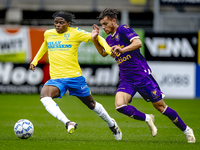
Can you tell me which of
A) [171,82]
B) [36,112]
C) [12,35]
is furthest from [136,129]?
[12,35]

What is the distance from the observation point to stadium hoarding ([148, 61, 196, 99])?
579 inches

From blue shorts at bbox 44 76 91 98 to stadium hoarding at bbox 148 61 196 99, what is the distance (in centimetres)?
855

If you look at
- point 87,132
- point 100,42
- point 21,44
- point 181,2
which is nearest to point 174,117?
point 100,42

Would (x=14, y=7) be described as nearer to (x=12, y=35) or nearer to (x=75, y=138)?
(x=12, y=35)

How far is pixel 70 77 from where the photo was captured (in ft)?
21.1

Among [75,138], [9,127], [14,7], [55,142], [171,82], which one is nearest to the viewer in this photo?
[55,142]

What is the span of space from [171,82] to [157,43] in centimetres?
159

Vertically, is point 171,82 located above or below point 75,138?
below

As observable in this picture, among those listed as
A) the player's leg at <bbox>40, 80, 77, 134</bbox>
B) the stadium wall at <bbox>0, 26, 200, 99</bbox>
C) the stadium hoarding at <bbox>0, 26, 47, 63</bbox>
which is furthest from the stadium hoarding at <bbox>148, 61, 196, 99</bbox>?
the player's leg at <bbox>40, 80, 77, 134</bbox>

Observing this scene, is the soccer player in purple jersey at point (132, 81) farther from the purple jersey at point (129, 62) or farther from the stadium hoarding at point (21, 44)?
the stadium hoarding at point (21, 44)

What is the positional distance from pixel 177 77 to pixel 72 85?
29.4 feet

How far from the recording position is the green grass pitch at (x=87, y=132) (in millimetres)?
5879

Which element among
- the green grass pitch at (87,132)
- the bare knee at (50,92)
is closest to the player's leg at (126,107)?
the green grass pitch at (87,132)

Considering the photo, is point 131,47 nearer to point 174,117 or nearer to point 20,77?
point 174,117
